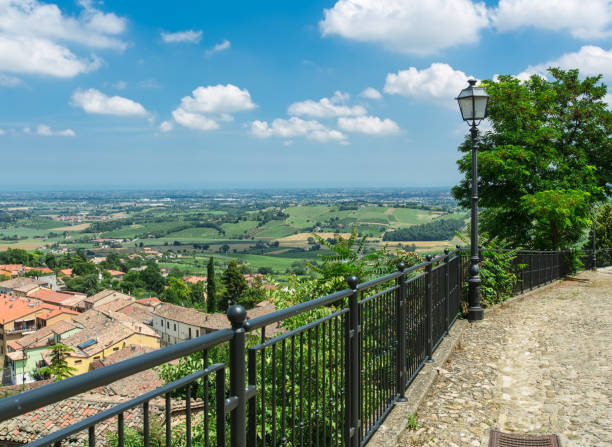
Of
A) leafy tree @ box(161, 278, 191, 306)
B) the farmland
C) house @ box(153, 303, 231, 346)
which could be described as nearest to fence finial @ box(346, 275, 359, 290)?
house @ box(153, 303, 231, 346)

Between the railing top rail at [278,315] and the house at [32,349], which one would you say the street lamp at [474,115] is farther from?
the house at [32,349]

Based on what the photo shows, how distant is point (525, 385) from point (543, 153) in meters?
16.1

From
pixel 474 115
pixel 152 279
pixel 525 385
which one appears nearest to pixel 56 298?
pixel 152 279

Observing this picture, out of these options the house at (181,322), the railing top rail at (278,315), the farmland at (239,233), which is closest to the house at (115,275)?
the farmland at (239,233)

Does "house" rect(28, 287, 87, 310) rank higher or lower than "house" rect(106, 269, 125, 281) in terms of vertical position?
higher

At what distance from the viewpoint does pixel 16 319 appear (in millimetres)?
59500

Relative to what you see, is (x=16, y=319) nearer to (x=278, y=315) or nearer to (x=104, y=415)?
(x=278, y=315)

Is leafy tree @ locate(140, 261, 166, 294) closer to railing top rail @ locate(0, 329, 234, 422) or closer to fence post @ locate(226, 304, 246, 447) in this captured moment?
fence post @ locate(226, 304, 246, 447)

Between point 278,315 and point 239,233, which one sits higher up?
point 278,315

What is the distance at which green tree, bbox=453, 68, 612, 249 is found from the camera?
18.4 m

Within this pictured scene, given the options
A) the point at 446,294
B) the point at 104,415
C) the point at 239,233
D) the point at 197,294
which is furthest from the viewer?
the point at 239,233

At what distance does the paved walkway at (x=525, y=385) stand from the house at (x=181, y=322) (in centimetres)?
4300

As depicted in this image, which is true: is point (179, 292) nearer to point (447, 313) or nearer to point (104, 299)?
point (104, 299)

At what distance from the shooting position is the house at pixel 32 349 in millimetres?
45562
